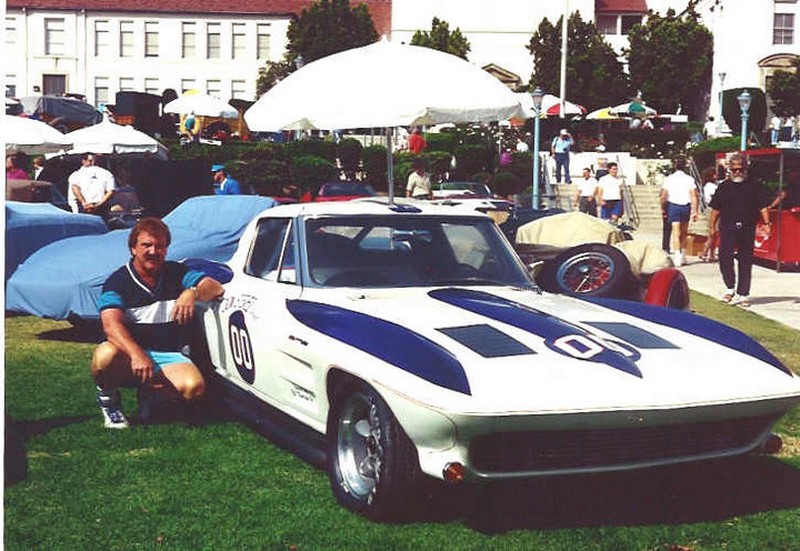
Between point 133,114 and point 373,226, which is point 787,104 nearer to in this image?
point 133,114

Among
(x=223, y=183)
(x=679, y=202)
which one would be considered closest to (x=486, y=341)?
(x=679, y=202)

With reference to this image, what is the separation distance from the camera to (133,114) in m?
42.8

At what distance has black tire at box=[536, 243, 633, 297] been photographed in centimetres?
961

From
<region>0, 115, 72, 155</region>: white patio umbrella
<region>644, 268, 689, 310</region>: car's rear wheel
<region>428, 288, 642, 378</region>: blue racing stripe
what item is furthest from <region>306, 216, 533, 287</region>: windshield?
<region>0, 115, 72, 155</region>: white patio umbrella

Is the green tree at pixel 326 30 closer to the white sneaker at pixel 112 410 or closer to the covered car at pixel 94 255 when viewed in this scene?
the covered car at pixel 94 255

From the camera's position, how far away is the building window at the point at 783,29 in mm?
63188

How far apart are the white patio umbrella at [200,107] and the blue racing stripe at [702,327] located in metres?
37.5

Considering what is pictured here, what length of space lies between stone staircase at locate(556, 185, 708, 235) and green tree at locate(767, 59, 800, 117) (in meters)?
21.0

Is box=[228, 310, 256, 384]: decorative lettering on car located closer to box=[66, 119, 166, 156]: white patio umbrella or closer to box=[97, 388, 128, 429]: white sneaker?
box=[97, 388, 128, 429]: white sneaker

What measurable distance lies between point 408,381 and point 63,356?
539cm

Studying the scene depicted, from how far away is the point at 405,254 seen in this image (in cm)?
662

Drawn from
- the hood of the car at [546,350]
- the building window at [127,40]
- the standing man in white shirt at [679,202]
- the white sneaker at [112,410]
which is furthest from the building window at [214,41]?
the hood of the car at [546,350]

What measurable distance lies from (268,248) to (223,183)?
14.6 metres

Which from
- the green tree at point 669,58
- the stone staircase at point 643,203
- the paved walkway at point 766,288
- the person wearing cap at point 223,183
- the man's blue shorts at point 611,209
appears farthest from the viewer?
the green tree at point 669,58
